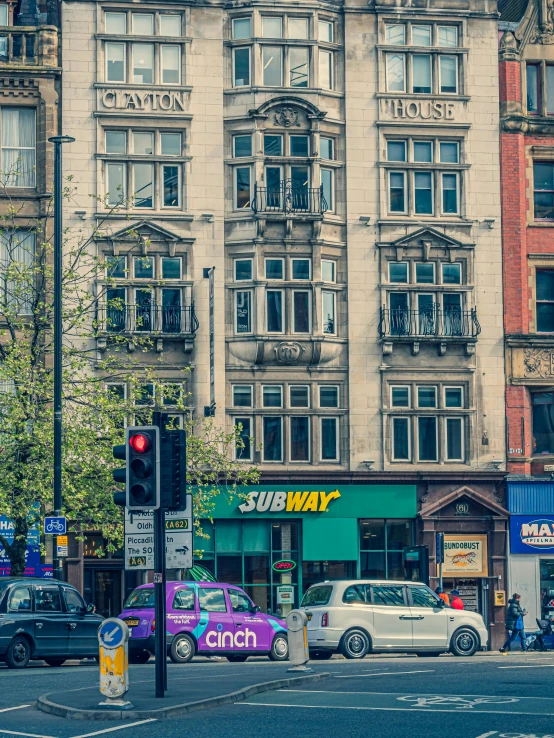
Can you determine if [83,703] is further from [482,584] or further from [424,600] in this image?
[482,584]

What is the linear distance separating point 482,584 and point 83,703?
2737 cm

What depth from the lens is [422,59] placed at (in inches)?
1748

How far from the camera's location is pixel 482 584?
4300cm

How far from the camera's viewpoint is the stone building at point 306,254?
138ft

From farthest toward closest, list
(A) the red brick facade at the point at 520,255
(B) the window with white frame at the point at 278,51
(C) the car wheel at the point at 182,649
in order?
1. (A) the red brick facade at the point at 520,255
2. (B) the window with white frame at the point at 278,51
3. (C) the car wheel at the point at 182,649

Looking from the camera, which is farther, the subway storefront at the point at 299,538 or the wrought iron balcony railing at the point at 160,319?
the subway storefront at the point at 299,538

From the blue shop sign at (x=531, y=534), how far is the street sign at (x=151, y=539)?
25.2m

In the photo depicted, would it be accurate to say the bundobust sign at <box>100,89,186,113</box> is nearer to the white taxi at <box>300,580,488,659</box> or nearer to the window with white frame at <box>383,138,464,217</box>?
the window with white frame at <box>383,138,464,217</box>

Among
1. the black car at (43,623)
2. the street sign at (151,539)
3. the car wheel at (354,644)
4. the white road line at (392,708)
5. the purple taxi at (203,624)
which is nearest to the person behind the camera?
the white road line at (392,708)

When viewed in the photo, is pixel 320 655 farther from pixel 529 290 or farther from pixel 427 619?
pixel 529 290

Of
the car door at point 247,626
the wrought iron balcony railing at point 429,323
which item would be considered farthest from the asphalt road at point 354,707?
the wrought iron balcony railing at point 429,323

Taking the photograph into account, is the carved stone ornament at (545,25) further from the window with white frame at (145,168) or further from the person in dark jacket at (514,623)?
the person in dark jacket at (514,623)

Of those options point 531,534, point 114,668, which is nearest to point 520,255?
point 531,534

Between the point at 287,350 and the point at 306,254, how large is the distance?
2951 millimetres
